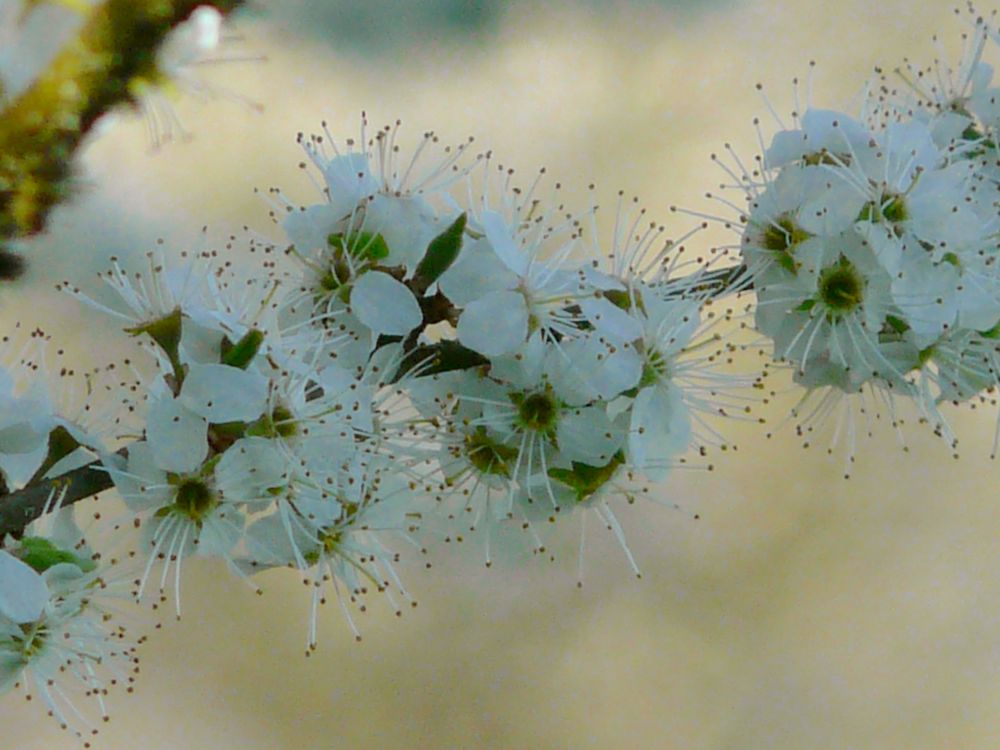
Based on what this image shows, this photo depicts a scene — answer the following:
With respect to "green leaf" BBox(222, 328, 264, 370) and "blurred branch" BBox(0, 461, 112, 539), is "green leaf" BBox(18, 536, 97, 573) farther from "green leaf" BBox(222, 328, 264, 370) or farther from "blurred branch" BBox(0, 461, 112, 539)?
"green leaf" BBox(222, 328, 264, 370)

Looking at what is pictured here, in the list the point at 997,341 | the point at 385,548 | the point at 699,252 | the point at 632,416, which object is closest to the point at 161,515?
the point at 385,548

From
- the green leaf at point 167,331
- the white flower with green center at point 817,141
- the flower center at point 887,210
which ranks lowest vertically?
the green leaf at point 167,331

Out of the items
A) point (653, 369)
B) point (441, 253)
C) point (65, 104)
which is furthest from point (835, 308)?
point (65, 104)

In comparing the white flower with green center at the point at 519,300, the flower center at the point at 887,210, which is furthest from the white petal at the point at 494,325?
the flower center at the point at 887,210

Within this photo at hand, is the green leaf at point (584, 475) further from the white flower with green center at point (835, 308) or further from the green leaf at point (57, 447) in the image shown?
the green leaf at point (57, 447)

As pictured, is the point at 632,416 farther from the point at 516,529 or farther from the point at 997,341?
the point at 997,341

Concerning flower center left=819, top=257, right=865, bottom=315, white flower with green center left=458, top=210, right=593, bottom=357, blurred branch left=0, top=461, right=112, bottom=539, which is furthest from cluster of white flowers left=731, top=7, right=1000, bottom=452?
blurred branch left=0, top=461, right=112, bottom=539
